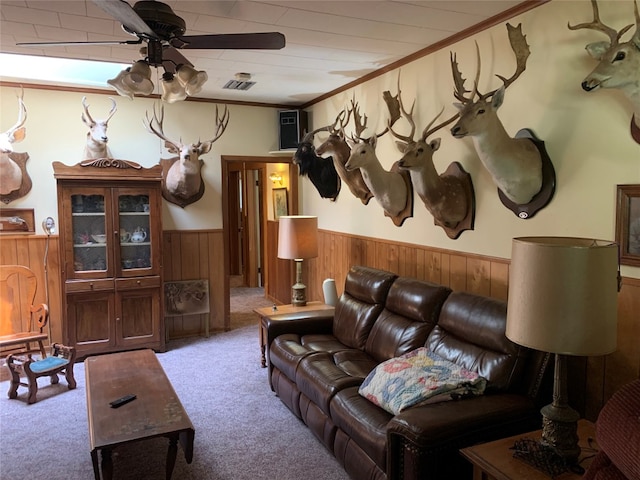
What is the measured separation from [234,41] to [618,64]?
174 cm

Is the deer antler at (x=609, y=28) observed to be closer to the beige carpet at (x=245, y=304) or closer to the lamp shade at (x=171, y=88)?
the lamp shade at (x=171, y=88)

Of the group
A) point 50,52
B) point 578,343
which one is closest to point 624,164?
point 578,343

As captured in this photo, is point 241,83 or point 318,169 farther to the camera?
point 318,169

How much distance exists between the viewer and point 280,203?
657 centimetres

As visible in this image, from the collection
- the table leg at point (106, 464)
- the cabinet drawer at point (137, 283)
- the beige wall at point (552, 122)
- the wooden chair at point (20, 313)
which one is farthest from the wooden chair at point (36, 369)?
the beige wall at point (552, 122)

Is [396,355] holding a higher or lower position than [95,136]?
lower

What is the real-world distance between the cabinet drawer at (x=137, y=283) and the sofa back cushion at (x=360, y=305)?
195 centimetres

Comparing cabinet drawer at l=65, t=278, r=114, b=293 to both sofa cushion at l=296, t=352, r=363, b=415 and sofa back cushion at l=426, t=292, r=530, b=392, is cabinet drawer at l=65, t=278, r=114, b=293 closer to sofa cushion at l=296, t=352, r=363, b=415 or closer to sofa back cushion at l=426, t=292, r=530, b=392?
sofa cushion at l=296, t=352, r=363, b=415

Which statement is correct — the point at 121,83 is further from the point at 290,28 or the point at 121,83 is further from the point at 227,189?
the point at 227,189

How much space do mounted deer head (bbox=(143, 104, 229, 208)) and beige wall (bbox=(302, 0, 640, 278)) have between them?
2.27m

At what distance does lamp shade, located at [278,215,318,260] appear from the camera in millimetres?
4332

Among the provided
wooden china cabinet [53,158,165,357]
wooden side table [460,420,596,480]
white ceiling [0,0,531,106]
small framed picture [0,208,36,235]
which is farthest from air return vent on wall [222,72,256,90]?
wooden side table [460,420,596,480]

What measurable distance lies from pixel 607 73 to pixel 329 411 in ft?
7.03

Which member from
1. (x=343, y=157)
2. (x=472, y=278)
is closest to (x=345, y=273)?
(x=343, y=157)
